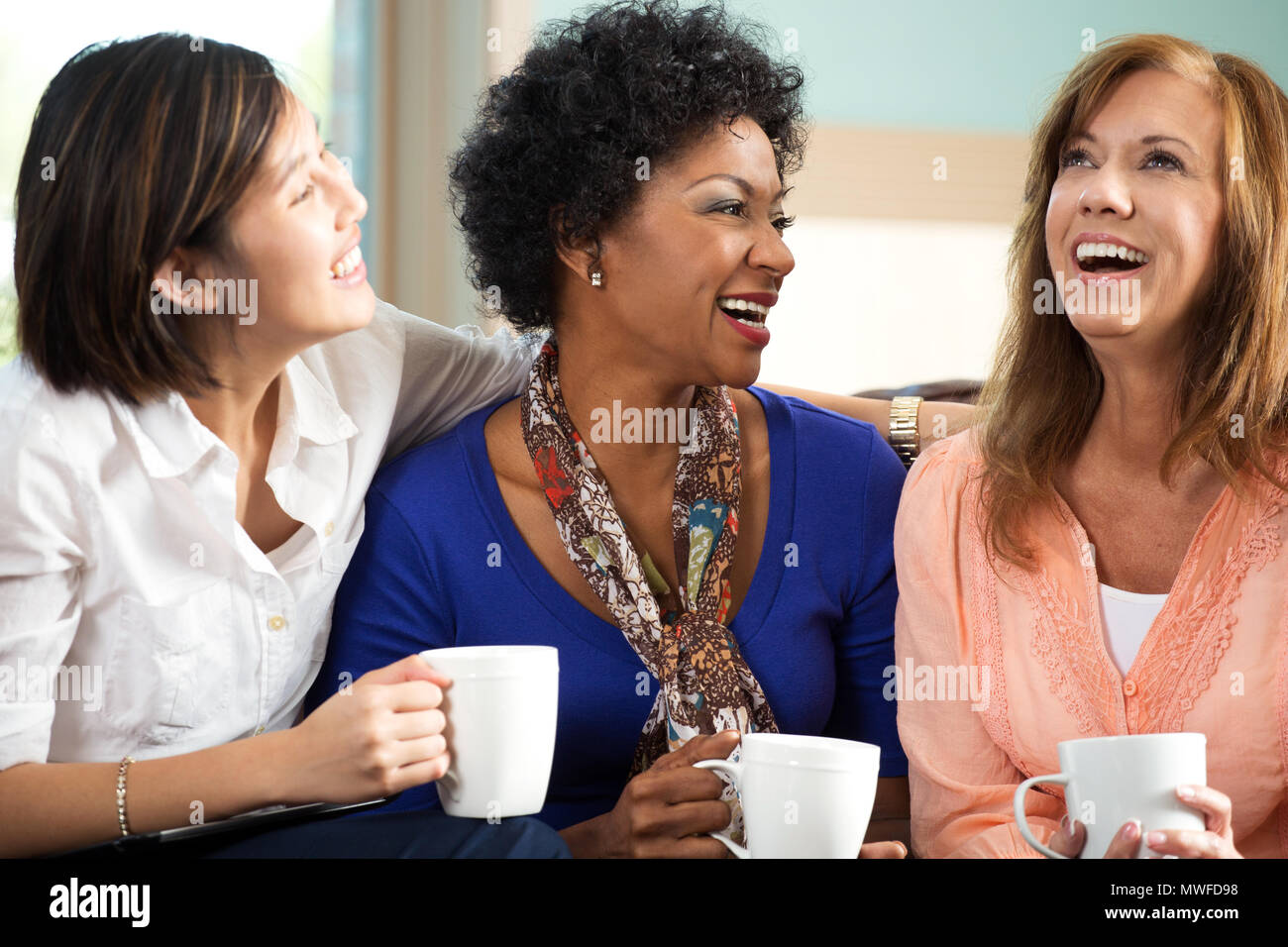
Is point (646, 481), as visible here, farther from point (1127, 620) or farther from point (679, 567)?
point (1127, 620)

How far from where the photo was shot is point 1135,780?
2.88 feet

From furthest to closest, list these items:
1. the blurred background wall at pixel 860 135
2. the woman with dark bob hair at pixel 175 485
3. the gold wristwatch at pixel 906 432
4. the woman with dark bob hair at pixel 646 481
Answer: the blurred background wall at pixel 860 135 → the gold wristwatch at pixel 906 432 → the woman with dark bob hair at pixel 646 481 → the woman with dark bob hair at pixel 175 485

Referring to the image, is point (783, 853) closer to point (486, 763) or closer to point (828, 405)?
point (486, 763)

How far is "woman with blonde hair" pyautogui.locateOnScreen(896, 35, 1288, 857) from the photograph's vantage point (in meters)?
1.18

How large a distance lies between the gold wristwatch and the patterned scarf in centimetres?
24

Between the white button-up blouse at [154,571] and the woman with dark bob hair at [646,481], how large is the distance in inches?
5.2

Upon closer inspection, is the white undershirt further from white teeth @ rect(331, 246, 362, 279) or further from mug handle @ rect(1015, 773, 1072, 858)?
white teeth @ rect(331, 246, 362, 279)

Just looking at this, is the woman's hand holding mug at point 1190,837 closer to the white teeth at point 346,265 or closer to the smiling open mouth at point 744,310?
the smiling open mouth at point 744,310

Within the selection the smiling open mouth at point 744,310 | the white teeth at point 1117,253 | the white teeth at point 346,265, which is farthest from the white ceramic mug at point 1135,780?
the white teeth at point 346,265

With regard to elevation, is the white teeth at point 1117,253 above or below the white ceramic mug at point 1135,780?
above

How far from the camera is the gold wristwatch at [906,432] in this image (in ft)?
5.22

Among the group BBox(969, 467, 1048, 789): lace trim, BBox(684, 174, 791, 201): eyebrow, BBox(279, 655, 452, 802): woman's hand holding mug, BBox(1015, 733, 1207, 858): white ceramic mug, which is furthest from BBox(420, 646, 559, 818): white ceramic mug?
BBox(684, 174, 791, 201): eyebrow

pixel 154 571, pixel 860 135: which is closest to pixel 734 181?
pixel 154 571
